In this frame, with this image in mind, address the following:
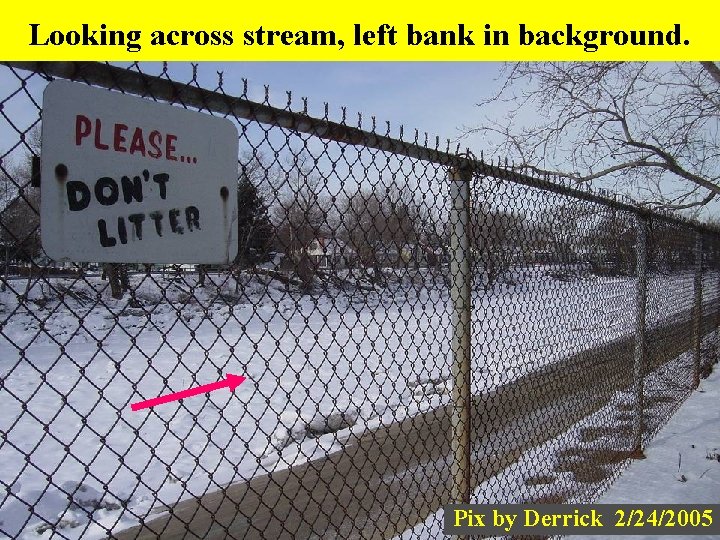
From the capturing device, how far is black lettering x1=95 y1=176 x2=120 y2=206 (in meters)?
1.44

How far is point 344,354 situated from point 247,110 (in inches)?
141

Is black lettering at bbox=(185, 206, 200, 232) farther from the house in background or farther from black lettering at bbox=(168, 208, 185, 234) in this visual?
the house in background

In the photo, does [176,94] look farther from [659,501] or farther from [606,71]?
[606,71]

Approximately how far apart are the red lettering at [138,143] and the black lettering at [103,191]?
11 cm

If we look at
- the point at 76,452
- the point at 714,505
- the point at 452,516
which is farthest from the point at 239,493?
the point at 714,505

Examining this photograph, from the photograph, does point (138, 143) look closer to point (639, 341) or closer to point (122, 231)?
point (122, 231)

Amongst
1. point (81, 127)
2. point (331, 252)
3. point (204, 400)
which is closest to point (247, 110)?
point (81, 127)

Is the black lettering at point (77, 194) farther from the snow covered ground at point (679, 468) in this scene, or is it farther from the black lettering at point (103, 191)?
the snow covered ground at point (679, 468)

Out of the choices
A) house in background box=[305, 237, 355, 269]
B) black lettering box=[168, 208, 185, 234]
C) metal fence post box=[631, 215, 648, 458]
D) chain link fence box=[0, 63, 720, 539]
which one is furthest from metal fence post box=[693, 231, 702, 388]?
black lettering box=[168, 208, 185, 234]

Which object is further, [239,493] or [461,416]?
[239,493]

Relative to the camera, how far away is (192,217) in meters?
1.63

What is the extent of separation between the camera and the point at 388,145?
239cm

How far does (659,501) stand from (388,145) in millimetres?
3668

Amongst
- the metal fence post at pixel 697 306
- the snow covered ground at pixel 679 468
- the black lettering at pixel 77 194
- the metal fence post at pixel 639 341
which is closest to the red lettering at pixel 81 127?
the black lettering at pixel 77 194
